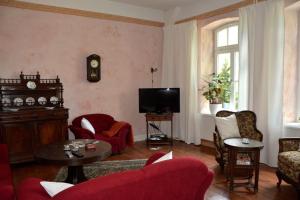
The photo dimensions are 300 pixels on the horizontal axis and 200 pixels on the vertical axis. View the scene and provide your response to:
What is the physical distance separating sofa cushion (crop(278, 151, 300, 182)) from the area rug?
2151 millimetres

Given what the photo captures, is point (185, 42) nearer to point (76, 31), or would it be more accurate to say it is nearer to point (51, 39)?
point (76, 31)

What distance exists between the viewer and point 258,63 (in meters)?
4.40

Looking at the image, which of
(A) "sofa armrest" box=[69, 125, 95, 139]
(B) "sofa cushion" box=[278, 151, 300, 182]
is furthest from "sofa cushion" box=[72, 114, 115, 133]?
(B) "sofa cushion" box=[278, 151, 300, 182]

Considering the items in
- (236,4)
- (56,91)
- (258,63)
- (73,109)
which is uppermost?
(236,4)

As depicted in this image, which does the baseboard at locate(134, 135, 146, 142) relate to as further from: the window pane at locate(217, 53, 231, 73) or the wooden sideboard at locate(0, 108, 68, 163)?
the window pane at locate(217, 53, 231, 73)

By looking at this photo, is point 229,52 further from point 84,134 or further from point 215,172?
point 84,134

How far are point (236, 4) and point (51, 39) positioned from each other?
3727mm

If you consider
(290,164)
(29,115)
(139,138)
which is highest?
(29,115)

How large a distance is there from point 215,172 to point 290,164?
49.4 inches

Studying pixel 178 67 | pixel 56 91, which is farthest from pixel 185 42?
pixel 56 91

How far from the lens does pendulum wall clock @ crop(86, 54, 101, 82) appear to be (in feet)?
17.8

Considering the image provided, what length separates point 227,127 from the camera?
4062mm

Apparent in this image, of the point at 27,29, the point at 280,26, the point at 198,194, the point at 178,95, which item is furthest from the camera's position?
the point at 178,95

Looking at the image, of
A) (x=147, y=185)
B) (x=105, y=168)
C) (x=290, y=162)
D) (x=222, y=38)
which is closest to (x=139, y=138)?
(x=105, y=168)
